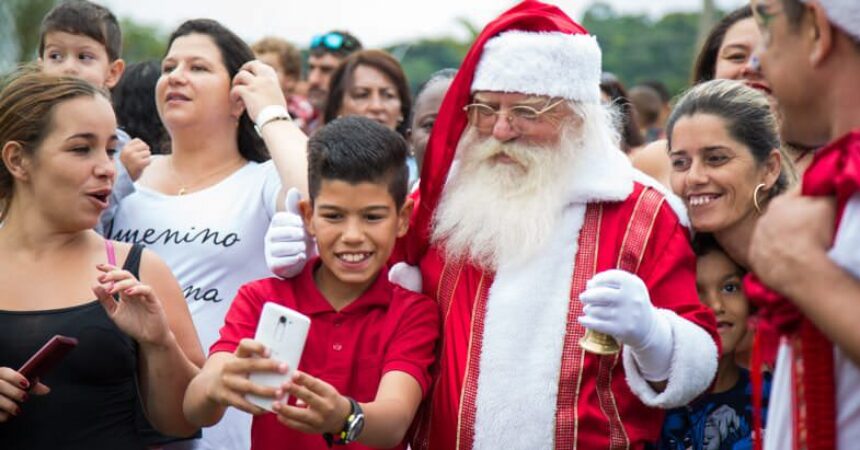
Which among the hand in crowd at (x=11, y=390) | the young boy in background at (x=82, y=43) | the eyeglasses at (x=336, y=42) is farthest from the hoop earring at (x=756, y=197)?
the eyeglasses at (x=336, y=42)

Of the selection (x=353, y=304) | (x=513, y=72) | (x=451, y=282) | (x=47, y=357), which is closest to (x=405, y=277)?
(x=451, y=282)

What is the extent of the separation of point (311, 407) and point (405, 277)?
3.15 ft

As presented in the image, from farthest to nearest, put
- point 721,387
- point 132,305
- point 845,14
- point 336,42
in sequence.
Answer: point 336,42 → point 721,387 → point 132,305 → point 845,14

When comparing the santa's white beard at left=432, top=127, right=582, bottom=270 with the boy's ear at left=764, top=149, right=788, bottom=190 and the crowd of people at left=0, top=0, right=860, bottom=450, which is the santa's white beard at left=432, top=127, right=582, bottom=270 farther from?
the boy's ear at left=764, top=149, right=788, bottom=190

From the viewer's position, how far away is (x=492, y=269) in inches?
143

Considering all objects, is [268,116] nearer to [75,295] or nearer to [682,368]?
[75,295]

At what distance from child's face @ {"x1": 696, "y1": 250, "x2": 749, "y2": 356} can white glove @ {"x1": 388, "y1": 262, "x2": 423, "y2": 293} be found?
95 cm

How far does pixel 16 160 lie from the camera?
140 inches

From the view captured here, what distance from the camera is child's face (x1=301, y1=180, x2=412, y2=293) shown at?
134 inches

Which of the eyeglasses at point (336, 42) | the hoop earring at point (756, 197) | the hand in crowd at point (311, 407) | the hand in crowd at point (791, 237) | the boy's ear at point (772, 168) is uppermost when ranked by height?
the eyeglasses at point (336, 42)

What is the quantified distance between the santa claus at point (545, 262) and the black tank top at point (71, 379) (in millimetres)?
569

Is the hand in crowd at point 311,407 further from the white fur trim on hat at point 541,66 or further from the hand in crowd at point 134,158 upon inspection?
the hand in crowd at point 134,158

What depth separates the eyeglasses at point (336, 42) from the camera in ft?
26.0

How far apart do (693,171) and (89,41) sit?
2.91 metres
